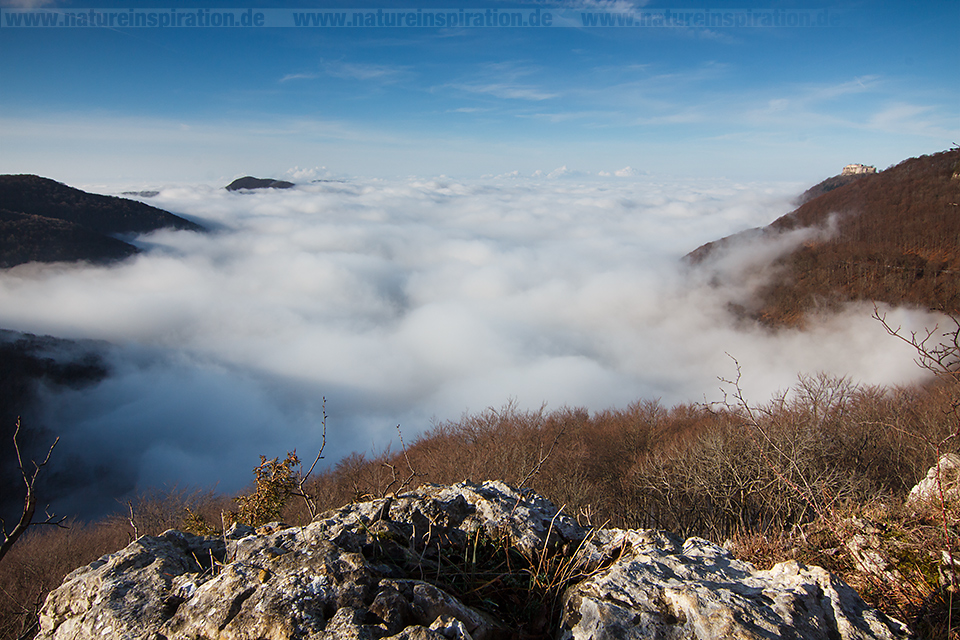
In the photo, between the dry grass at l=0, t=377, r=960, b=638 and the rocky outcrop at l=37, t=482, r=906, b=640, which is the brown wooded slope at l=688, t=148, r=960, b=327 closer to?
the dry grass at l=0, t=377, r=960, b=638

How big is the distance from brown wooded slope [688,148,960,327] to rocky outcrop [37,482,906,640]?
103 metres

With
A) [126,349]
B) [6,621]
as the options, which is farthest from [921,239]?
[126,349]

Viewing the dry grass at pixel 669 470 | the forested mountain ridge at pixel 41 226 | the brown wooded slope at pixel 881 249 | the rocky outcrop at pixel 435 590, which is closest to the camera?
the rocky outcrop at pixel 435 590

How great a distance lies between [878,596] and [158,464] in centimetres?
14661

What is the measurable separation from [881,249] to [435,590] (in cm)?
12797

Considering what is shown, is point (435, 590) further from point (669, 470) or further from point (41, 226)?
point (41, 226)

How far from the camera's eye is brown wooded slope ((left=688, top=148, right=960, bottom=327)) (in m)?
88.9

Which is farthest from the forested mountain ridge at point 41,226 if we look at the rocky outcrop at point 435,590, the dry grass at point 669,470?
the rocky outcrop at point 435,590

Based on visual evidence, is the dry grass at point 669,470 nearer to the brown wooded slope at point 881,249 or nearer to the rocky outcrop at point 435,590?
the rocky outcrop at point 435,590

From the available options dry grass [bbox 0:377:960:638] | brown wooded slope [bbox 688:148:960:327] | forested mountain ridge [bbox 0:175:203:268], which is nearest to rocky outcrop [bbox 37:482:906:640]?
dry grass [bbox 0:377:960:638]

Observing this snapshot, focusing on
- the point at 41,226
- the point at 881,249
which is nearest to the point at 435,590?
the point at 881,249

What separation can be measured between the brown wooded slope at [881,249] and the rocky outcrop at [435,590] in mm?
103405

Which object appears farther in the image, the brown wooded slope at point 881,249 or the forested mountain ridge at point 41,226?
the forested mountain ridge at point 41,226

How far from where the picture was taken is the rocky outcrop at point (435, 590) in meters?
2.73
